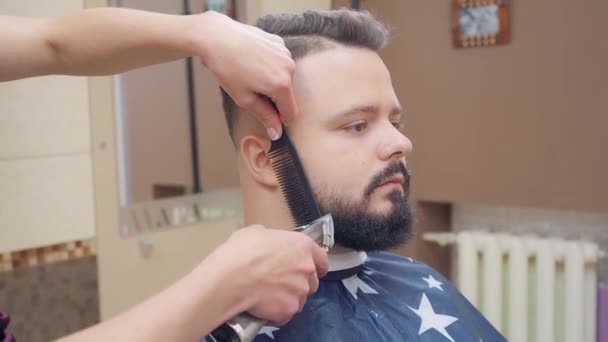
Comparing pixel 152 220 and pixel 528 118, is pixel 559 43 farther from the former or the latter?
pixel 152 220

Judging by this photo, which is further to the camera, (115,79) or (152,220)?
(152,220)

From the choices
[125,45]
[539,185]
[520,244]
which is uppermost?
[125,45]

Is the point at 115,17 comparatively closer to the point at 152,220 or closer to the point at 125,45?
the point at 125,45

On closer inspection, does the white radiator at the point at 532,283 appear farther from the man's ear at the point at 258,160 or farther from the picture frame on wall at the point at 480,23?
the man's ear at the point at 258,160

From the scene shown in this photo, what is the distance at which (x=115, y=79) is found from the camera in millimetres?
A: 2164

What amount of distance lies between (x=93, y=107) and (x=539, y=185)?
1.56 meters

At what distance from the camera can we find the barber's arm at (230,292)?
72cm

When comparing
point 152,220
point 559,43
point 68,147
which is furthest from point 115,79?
point 559,43

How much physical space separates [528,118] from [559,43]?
11.0 inches

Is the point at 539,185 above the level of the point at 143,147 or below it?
below

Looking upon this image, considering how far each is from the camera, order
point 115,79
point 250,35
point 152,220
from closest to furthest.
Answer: point 250,35
point 115,79
point 152,220

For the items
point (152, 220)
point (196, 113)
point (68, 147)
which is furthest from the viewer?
point (196, 113)

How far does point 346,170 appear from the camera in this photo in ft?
3.82

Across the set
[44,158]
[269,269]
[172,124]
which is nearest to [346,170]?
[269,269]
